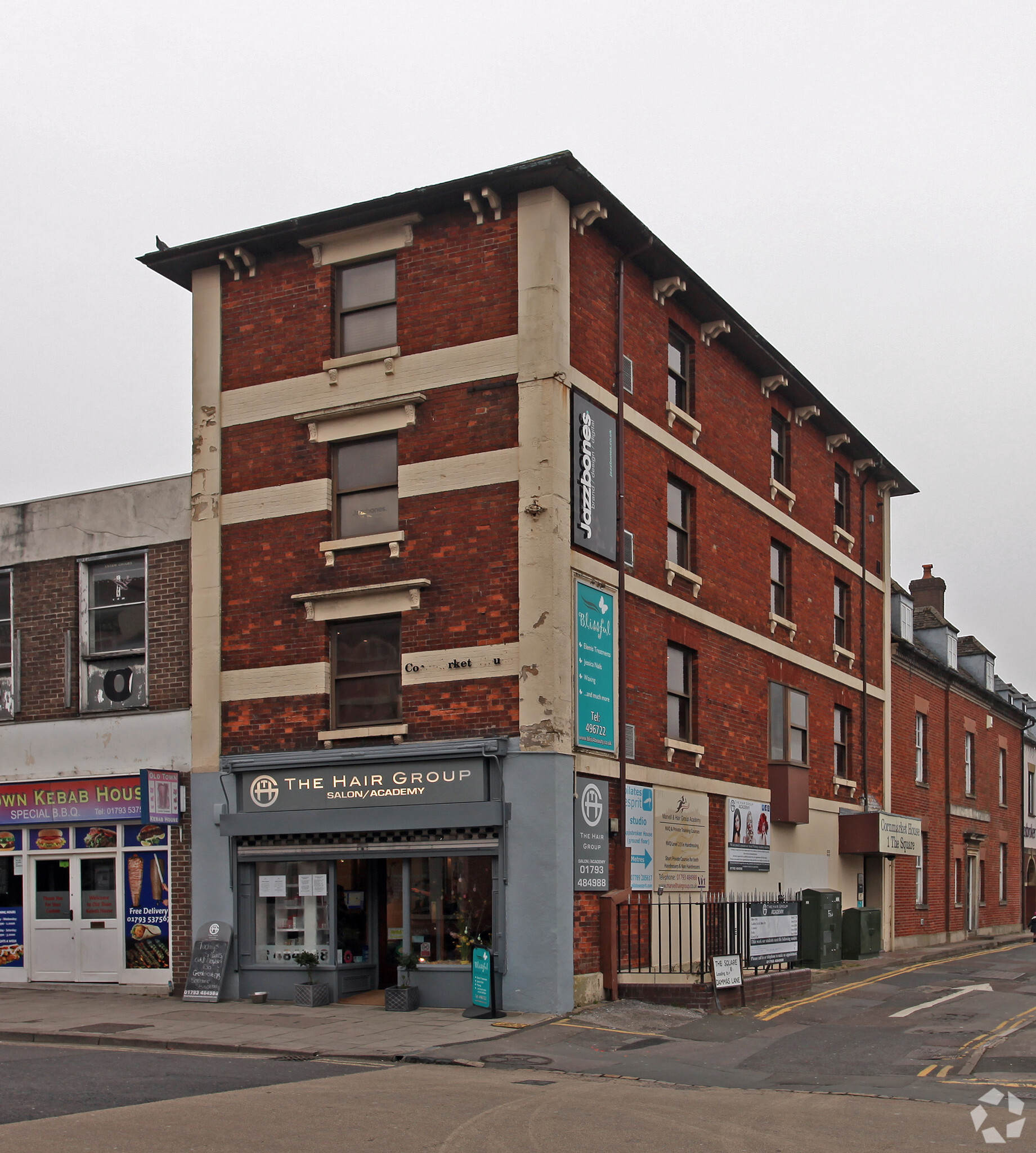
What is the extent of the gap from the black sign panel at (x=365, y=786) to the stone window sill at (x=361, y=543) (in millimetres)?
3017

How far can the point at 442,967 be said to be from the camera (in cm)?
1747

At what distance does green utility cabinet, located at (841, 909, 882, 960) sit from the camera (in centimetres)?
2572

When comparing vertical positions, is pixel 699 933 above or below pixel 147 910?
below

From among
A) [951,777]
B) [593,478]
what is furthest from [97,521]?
[951,777]

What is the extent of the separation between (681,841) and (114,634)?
9.54m

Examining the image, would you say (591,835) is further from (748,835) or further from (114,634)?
(114,634)

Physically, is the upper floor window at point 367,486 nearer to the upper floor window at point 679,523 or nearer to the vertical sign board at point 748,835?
the upper floor window at point 679,523

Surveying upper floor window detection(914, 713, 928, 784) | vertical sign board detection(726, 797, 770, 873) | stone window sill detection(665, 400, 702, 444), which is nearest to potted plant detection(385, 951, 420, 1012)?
vertical sign board detection(726, 797, 770, 873)

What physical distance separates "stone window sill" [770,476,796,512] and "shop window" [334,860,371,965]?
1136 cm

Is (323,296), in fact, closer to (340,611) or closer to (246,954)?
(340,611)

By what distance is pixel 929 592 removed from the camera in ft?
136

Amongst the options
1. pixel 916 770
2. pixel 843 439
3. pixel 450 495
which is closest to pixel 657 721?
pixel 450 495

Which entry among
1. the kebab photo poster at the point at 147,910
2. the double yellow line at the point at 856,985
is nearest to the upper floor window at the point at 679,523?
the double yellow line at the point at 856,985

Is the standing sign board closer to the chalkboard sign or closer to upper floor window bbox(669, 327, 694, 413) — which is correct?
the chalkboard sign
